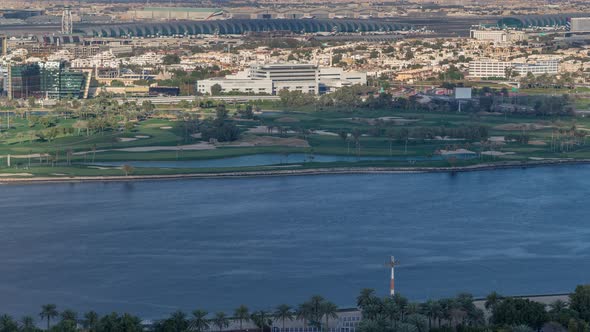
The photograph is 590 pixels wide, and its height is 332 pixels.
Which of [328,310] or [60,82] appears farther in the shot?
[60,82]

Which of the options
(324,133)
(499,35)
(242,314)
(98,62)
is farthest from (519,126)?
A: (499,35)

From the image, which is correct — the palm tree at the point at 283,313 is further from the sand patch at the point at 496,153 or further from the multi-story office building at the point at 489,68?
the multi-story office building at the point at 489,68

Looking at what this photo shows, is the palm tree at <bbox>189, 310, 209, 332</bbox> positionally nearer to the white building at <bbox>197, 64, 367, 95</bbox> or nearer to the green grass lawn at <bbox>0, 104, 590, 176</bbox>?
the green grass lawn at <bbox>0, 104, 590, 176</bbox>

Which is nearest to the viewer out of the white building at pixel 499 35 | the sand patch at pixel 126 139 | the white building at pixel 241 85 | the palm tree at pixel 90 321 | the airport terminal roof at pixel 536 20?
the palm tree at pixel 90 321

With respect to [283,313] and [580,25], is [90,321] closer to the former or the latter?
[283,313]

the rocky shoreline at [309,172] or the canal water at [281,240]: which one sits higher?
the rocky shoreline at [309,172]

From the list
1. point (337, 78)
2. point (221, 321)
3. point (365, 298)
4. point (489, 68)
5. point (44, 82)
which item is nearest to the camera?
point (221, 321)

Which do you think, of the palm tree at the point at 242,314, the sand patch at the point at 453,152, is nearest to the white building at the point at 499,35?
the sand patch at the point at 453,152
